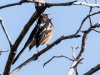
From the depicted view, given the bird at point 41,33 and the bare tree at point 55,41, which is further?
the bird at point 41,33

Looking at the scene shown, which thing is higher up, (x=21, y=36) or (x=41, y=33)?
(x=21, y=36)

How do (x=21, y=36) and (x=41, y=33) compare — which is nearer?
(x=21, y=36)

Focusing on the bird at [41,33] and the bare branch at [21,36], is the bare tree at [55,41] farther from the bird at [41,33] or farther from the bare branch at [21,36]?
the bird at [41,33]

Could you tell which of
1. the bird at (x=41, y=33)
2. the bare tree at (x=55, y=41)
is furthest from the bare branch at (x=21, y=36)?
the bird at (x=41, y=33)

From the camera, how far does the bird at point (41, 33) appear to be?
322 inches

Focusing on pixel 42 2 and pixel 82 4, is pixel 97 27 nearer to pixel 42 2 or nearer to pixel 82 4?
pixel 82 4

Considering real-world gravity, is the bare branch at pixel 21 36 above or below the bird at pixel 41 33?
above

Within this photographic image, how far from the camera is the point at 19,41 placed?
4.06m

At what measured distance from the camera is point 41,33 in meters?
8.66

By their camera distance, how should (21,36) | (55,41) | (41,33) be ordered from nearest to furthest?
(21,36) → (55,41) → (41,33)

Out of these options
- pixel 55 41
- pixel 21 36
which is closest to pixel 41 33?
pixel 55 41

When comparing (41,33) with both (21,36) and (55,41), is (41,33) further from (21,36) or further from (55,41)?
(21,36)

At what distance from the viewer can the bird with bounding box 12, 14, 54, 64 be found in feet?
26.8

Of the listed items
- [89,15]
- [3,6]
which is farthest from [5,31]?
[89,15]
